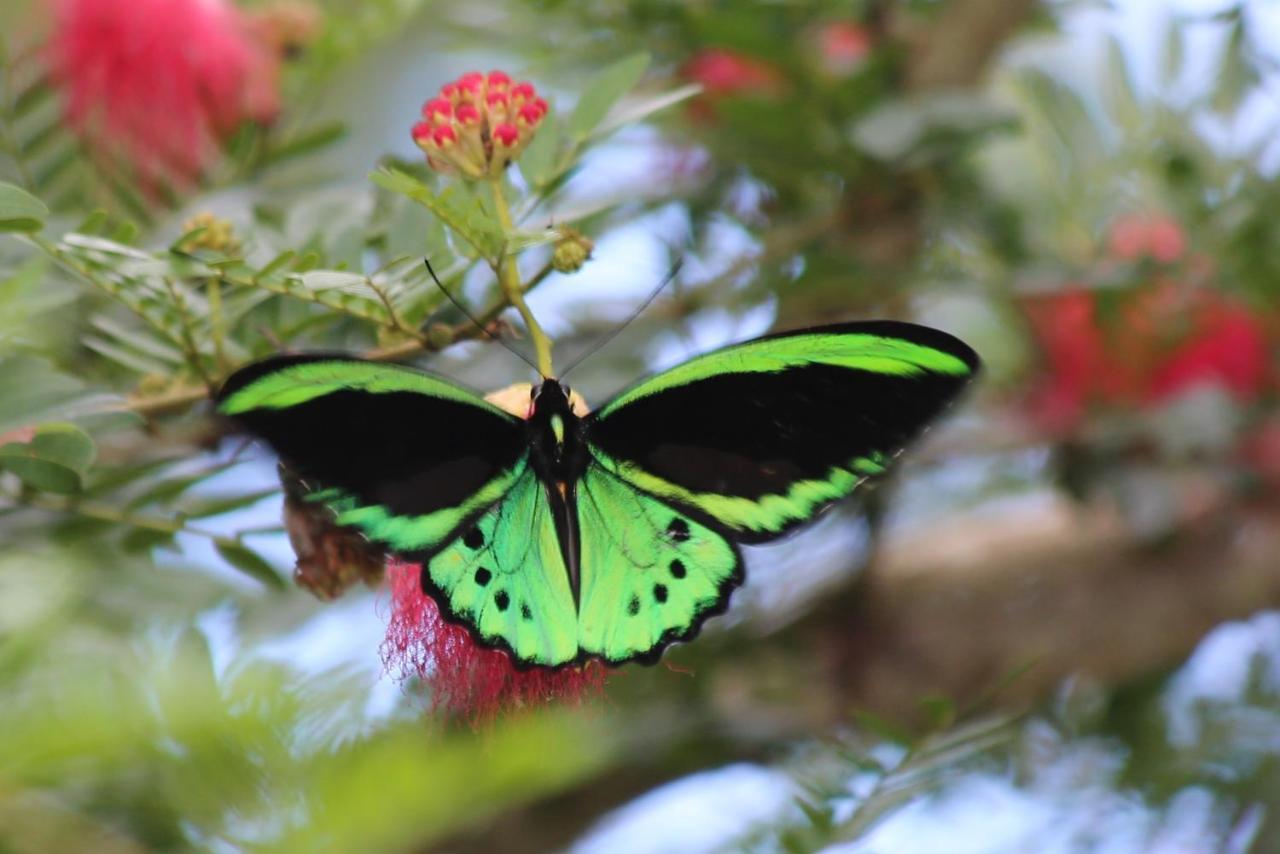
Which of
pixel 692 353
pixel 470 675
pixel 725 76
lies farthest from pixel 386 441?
pixel 725 76

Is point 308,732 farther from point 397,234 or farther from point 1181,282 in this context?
point 1181,282

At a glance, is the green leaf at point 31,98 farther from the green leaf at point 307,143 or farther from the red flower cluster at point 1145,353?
the red flower cluster at point 1145,353

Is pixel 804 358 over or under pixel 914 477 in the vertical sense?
under

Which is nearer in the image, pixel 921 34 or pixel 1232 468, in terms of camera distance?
pixel 921 34

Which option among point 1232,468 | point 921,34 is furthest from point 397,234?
point 1232,468

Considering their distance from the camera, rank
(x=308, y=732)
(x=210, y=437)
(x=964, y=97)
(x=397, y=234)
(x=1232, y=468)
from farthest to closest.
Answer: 1. (x=1232, y=468)
2. (x=964, y=97)
3. (x=210, y=437)
4. (x=397, y=234)
5. (x=308, y=732)

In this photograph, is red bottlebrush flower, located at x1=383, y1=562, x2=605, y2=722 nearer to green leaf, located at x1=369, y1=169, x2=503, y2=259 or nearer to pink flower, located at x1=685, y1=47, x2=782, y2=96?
green leaf, located at x1=369, y1=169, x2=503, y2=259

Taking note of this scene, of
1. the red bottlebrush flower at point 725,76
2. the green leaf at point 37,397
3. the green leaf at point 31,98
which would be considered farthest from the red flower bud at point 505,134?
the red bottlebrush flower at point 725,76

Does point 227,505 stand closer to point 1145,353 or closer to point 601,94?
point 601,94
